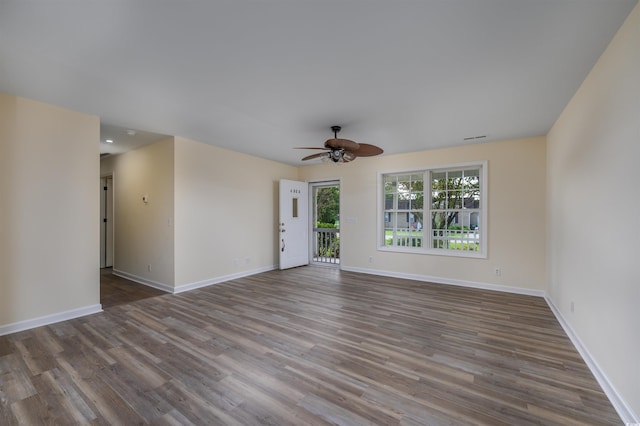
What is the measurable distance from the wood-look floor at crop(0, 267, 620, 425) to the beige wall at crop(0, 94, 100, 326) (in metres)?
0.39

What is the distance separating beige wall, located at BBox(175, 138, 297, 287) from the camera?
174 inches

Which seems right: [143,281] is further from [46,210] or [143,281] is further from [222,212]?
[46,210]

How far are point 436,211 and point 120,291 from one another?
5654 millimetres

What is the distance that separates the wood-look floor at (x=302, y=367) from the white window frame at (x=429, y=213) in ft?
3.97

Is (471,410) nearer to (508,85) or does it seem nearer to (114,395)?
(114,395)

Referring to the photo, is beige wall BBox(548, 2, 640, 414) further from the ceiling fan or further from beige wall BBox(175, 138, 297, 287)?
beige wall BBox(175, 138, 297, 287)

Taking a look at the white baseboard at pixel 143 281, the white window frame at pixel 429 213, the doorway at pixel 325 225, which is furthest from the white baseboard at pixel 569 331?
the white baseboard at pixel 143 281

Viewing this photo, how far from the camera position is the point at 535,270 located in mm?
4180

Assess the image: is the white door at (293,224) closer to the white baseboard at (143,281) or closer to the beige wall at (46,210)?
the white baseboard at (143,281)

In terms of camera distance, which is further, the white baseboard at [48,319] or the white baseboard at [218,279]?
the white baseboard at [218,279]

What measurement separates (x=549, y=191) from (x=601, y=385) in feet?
9.14

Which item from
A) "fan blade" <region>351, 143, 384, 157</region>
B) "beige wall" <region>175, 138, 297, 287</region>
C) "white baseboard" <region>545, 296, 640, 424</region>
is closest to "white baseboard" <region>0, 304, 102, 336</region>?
"beige wall" <region>175, 138, 297, 287</region>

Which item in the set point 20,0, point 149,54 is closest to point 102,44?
point 149,54

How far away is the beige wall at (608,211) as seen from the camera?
1.63 metres
